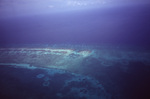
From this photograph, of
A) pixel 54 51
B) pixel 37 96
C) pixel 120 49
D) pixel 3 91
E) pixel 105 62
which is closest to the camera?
pixel 37 96

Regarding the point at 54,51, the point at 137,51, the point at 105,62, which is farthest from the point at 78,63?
the point at 137,51

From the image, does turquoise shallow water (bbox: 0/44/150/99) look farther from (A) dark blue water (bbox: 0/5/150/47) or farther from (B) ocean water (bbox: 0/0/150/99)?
(A) dark blue water (bbox: 0/5/150/47)

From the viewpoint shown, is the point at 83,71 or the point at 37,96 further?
the point at 83,71

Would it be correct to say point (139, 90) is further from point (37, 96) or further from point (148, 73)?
point (37, 96)

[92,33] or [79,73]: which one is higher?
[92,33]

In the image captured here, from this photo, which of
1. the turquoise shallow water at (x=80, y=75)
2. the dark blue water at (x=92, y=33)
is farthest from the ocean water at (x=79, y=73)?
the dark blue water at (x=92, y=33)

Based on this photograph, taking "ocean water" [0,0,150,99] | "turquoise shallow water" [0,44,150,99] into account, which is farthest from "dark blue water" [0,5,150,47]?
"turquoise shallow water" [0,44,150,99]

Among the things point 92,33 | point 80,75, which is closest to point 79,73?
point 80,75

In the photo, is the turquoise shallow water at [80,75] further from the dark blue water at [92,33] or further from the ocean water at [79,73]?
the dark blue water at [92,33]

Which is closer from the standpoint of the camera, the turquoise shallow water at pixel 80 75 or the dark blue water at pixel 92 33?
the turquoise shallow water at pixel 80 75

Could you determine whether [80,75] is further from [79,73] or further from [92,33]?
[92,33]

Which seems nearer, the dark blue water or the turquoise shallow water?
the turquoise shallow water
